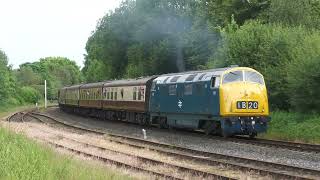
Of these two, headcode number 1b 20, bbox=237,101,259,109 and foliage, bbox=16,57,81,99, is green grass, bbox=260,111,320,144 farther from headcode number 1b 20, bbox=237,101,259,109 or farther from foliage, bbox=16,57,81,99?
foliage, bbox=16,57,81,99

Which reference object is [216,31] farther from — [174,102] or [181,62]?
[174,102]

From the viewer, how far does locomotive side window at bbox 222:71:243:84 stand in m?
22.2

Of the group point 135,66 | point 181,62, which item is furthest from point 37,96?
point 181,62

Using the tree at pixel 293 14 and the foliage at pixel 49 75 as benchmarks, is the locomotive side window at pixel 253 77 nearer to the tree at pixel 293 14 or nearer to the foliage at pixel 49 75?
the tree at pixel 293 14

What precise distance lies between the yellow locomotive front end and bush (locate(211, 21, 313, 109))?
353cm

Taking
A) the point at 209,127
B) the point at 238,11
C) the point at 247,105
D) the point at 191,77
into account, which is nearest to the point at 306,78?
the point at 247,105

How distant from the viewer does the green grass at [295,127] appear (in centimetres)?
2238

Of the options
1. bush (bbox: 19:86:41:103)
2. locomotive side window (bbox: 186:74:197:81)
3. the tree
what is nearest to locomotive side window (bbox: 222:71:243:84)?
locomotive side window (bbox: 186:74:197:81)

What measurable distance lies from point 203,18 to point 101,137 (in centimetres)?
2465

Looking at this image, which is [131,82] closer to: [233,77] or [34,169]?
[233,77]

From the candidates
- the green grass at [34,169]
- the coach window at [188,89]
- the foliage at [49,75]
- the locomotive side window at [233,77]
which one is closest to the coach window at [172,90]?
the coach window at [188,89]

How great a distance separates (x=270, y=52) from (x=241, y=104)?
743 cm

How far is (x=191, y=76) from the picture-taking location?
2477cm

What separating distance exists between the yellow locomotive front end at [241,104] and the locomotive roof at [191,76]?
0.61m
